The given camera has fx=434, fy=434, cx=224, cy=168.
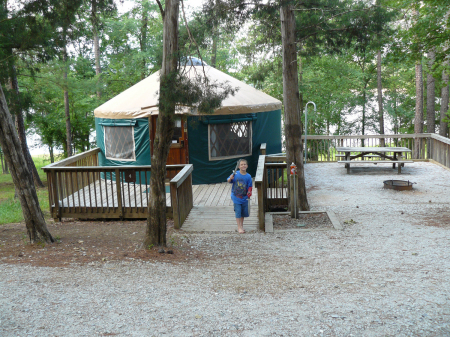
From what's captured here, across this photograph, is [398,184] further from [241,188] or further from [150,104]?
[150,104]

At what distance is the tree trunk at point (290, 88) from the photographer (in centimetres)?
700

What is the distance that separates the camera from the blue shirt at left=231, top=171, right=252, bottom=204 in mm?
5832

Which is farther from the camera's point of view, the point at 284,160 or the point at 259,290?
the point at 284,160

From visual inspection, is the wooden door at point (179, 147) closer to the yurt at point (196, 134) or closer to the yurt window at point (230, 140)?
the yurt at point (196, 134)

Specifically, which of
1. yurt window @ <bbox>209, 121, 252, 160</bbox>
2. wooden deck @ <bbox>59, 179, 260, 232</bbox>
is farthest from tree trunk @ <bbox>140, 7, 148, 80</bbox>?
wooden deck @ <bbox>59, 179, 260, 232</bbox>

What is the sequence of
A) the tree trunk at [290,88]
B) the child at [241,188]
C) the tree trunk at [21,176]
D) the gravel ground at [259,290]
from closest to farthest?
the gravel ground at [259,290], the tree trunk at [21,176], the child at [241,188], the tree trunk at [290,88]

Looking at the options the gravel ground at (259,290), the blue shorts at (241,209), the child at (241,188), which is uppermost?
the child at (241,188)

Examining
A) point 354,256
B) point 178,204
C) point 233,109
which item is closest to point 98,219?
point 178,204

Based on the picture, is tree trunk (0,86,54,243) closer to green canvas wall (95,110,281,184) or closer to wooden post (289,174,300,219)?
wooden post (289,174,300,219)

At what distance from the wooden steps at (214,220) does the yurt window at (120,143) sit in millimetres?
2989

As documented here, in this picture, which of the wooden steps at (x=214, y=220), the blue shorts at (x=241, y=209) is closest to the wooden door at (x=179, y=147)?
the wooden steps at (x=214, y=220)

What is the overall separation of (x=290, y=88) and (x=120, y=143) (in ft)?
14.3

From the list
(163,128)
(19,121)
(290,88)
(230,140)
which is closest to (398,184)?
(290,88)

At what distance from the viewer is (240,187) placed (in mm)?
5855
